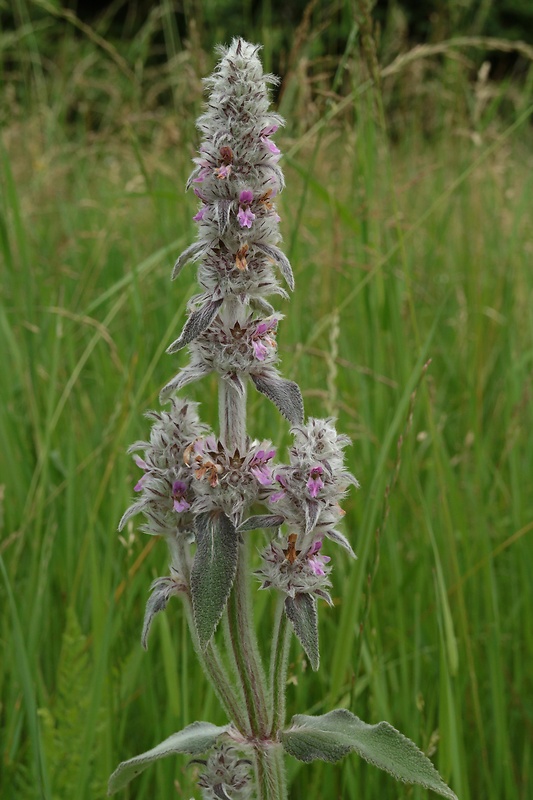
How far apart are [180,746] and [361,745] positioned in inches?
10.0

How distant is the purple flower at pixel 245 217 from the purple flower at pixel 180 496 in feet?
1.19

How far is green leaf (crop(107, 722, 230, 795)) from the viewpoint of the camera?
111 centimetres

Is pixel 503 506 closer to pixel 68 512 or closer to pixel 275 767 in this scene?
pixel 68 512

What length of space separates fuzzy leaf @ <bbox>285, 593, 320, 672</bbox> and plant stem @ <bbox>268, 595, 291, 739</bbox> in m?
0.04

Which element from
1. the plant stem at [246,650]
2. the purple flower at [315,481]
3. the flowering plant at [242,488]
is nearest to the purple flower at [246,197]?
the flowering plant at [242,488]

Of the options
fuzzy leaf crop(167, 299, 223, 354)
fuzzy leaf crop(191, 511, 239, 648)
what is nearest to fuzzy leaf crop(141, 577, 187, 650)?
fuzzy leaf crop(191, 511, 239, 648)

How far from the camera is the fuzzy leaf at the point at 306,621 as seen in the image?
1.07 metres

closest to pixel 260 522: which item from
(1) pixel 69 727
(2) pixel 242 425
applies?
(2) pixel 242 425

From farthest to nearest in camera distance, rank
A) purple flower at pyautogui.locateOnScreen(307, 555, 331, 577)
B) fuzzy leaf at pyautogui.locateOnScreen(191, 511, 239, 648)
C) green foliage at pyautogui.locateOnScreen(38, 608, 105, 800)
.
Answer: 1. green foliage at pyautogui.locateOnScreen(38, 608, 105, 800)
2. purple flower at pyautogui.locateOnScreen(307, 555, 331, 577)
3. fuzzy leaf at pyautogui.locateOnScreen(191, 511, 239, 648)

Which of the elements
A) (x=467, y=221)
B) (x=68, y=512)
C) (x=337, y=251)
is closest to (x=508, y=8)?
(x=467, y=221)

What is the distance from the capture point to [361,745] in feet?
3.54

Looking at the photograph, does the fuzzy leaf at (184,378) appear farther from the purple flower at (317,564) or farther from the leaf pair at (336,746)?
the leaf pair at (336,746)

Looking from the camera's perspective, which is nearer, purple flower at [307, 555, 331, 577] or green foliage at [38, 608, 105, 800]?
purple flower at [307, 555, 331, 577]

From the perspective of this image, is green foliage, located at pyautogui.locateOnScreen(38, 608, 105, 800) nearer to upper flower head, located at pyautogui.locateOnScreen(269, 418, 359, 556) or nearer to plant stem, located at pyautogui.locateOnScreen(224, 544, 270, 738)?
plant stem, located at pyautogui.locateOnScreen(224, 544, 270, 738)
